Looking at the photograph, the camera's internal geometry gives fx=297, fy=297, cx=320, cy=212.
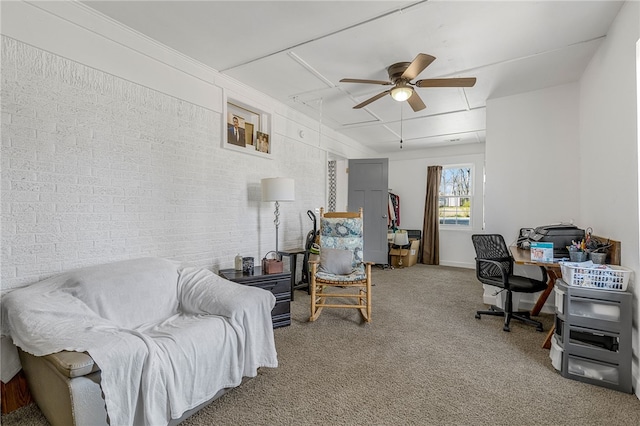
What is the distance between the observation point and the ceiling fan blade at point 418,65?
234 centimetres

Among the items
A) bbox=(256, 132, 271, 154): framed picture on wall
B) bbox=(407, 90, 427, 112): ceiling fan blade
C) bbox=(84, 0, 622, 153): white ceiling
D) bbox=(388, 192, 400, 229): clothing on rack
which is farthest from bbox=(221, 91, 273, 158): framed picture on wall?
bbox=(388, 192, 400, 229): clothing on rack

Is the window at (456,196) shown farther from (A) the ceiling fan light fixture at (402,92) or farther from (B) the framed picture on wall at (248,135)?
(B) the framed picture on wall at (248,135)

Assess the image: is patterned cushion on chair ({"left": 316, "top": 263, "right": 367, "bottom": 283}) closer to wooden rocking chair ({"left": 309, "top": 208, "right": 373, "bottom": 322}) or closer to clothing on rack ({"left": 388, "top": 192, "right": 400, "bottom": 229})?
wooden rocking chair ({"left": 309, "top": 208, "right": 373, "bottom": 322})

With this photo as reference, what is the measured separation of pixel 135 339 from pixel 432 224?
233 inches

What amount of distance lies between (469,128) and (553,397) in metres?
4.28

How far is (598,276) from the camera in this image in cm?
202

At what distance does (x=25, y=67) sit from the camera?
1.90 m

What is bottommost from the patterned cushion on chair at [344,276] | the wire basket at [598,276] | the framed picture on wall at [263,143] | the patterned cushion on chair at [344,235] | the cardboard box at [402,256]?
the cardboard box at [402,256]

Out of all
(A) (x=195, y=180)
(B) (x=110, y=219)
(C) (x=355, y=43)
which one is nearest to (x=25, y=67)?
(B) (x=110, y=219)

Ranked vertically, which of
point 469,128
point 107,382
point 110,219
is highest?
point 469,128

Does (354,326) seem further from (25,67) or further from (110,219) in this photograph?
(25,67)

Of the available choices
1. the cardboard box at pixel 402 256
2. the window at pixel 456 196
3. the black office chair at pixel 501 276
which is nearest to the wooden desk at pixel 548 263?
the black office chair at pixel 501 276

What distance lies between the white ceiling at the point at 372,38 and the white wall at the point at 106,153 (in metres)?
0.26

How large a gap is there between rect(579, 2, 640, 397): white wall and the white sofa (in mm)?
2512
